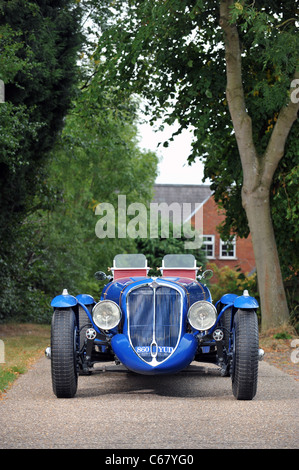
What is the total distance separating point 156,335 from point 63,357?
41.2 inches

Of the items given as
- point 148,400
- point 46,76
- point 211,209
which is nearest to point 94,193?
point 211,209

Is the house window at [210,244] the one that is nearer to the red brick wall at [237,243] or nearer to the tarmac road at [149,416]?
the red brick wall at [237,243]

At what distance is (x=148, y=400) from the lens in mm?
8352

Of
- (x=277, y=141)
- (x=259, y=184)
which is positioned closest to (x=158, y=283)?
(x=259, y=184)

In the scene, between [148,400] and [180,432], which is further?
[148,400]

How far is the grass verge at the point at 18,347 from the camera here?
1078cm

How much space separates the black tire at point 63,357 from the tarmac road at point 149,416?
0.16 metres

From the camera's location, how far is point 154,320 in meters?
8.57

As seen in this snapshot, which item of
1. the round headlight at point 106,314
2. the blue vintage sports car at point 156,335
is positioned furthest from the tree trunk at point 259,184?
the round headlight at point 106,314

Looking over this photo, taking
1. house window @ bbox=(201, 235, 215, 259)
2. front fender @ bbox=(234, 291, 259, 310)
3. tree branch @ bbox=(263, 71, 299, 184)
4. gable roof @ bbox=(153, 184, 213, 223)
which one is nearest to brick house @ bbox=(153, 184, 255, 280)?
house window @ bbox=(201, 235, 215, 259)

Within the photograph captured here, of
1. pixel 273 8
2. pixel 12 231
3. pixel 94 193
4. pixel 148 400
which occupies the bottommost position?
pixel 148 400

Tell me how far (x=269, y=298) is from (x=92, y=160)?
21136 millimetres

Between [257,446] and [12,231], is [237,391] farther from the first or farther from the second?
[12,231]
